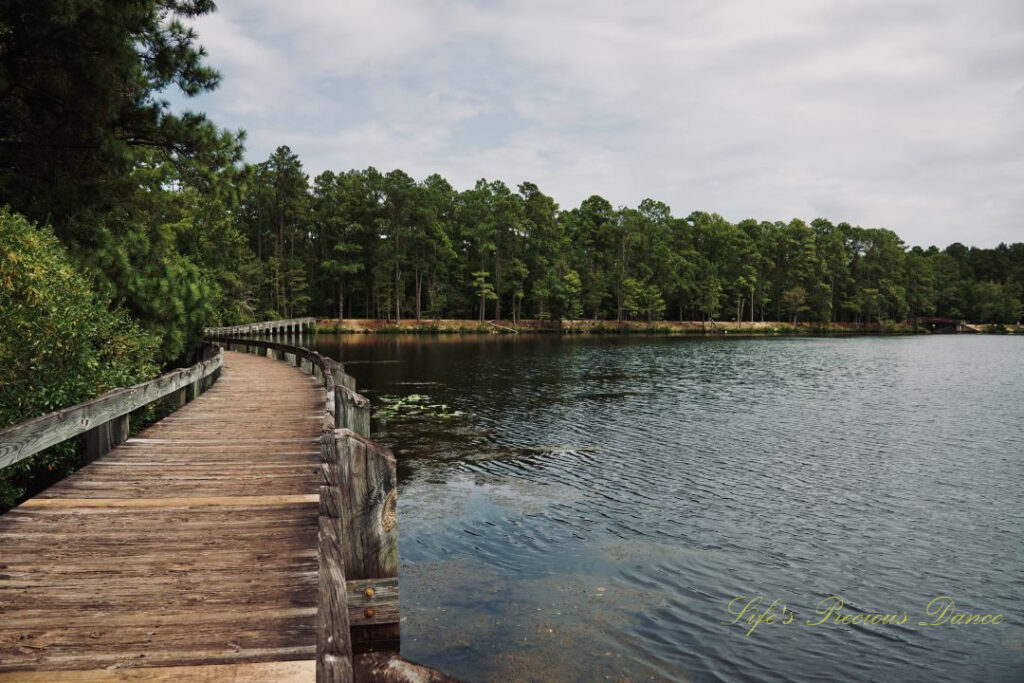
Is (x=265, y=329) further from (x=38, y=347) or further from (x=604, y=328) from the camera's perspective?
(x=38, y=347)

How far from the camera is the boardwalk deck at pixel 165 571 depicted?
3.46 m

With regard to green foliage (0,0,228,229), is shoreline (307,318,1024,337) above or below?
below

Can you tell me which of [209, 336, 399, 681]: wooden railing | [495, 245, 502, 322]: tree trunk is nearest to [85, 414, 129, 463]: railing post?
[209, 336, 399, 681]: wooden railing

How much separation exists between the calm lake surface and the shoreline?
51998mm

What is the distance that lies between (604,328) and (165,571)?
83741 millimetres

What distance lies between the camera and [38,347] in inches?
354

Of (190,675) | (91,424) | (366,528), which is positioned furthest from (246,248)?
(190,675)

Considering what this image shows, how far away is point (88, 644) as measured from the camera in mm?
3613

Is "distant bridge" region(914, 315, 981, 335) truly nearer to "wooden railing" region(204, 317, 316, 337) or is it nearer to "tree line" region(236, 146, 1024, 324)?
"tree line" region(236, 146, 1024, 324)

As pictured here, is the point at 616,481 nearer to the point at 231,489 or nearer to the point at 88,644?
the point at 231,489

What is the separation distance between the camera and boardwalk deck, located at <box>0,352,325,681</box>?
346cm

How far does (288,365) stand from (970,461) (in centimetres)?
2120

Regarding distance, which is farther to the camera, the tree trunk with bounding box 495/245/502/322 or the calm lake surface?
the tree trunk with bounding box 495/245/502/322

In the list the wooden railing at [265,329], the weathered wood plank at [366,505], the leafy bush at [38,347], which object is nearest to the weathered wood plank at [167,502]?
the weathered wood plank at [366,505]
